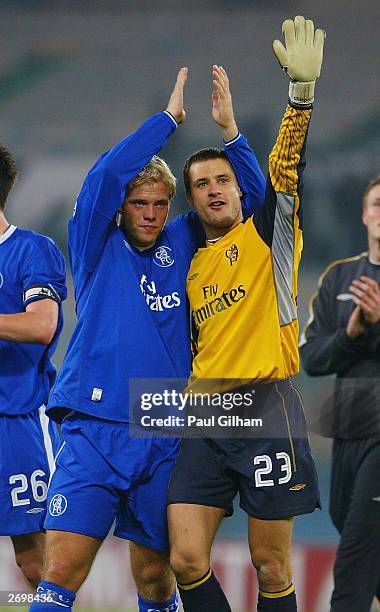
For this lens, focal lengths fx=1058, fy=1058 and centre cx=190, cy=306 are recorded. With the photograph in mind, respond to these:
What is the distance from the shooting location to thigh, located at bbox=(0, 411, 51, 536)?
400 centimetres

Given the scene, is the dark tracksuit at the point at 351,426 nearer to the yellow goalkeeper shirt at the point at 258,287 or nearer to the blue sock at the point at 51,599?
the yellow goalkeeper shirt at the point at 258,287

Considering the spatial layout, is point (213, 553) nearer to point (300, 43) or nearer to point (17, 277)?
point (17, 277)

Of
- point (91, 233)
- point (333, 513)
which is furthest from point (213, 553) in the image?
point (91, 233)

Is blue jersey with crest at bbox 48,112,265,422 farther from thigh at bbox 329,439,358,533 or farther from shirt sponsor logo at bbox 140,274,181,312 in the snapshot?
thigh at bbox 329,439,358,533

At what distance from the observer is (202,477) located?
3617mm

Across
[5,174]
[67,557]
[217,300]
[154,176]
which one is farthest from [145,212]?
[67,557]

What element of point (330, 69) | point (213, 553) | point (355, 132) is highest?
point (330, 69)

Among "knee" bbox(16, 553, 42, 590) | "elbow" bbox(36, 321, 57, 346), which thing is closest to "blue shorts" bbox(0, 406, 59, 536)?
"knee" bbox(16, 553, 42, 590)

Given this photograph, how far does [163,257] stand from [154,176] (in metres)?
0.29

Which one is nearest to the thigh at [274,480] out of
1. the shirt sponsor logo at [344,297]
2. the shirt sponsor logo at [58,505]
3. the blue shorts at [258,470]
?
the blue shorts at [258,470]

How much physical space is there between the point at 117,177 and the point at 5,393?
1.00 meters

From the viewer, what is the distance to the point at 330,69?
22.3ft

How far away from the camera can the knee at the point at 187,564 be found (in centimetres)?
354

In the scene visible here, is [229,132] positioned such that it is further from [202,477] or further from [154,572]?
[154,572]
